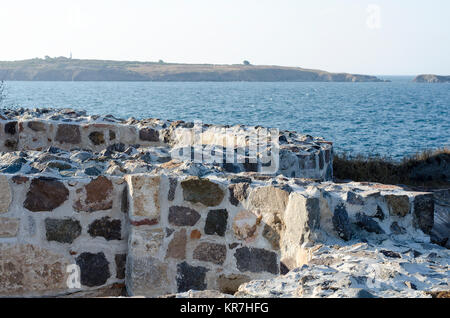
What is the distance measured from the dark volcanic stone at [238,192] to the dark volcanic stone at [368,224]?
76cm

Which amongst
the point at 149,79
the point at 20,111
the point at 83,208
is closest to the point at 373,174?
the point at 20,111

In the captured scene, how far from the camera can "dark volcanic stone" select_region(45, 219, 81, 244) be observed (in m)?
3.75

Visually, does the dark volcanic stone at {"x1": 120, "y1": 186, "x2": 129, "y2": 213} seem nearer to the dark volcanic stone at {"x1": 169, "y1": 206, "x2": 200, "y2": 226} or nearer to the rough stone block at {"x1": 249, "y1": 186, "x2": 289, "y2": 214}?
the dark volcanic stone at {"x1": 169, "y1": 206, "x2": 200, "y2": 226}

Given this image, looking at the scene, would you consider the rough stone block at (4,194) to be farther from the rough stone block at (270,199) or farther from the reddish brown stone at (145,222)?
the rough stone block at (270,199)

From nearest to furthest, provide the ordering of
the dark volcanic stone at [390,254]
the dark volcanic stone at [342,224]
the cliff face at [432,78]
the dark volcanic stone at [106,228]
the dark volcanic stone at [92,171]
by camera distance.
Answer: the dark volcanic stone at [390,254] → the dark volcanic stone at [342,224] → the dark volcanic stone at [106,228] → the dark volcanic stone at [92,171] → the cliff face at [432,78]

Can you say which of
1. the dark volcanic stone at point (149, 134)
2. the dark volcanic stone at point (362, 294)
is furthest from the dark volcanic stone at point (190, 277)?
the dark volcanic stone at point (149, 134)

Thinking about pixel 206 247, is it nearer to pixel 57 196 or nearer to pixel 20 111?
pixel 57 196

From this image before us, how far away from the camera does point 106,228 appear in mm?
3879

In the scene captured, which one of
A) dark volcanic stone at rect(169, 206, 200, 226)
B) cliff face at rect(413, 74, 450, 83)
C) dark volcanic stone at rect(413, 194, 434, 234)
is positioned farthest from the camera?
cliff face at rect(413, 74, 450, 83)

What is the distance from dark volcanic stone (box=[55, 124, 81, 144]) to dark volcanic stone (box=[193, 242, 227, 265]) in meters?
3.85

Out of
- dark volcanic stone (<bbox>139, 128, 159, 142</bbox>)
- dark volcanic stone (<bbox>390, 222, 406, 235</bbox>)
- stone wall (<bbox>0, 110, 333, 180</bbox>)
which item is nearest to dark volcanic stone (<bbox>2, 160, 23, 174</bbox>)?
dark volcanic stone (<bbox>390, 222, 406, 235</bbox>)

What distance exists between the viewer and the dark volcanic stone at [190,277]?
12.4 feet

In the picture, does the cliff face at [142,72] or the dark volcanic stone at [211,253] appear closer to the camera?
the dark volcanic stone at [211,253]

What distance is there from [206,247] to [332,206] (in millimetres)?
921
